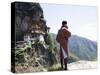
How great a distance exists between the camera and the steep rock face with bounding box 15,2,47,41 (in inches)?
69.4

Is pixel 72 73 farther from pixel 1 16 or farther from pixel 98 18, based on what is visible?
pixel 1 16

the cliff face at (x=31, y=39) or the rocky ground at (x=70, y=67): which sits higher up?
the cliff face at (x=31, y=39)

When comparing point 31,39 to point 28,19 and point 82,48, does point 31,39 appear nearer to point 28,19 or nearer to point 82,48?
point 28,19

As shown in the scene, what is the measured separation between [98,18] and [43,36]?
1.75ft

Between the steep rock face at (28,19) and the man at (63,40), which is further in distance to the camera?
the man at (63,40)

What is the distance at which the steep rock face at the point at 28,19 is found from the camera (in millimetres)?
1763

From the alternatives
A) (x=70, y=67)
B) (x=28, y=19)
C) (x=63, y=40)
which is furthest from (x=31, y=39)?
(x=70, y=67)

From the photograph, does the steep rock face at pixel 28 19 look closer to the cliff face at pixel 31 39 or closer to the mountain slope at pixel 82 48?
the cliff face at pixel 31 39

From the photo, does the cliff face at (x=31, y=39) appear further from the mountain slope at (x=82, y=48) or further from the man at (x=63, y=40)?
the mountain slope at (x=82, y=48)

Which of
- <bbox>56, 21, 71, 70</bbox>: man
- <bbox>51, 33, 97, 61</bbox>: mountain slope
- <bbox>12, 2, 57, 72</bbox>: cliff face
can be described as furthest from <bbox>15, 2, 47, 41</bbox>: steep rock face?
<bbox>51, 33, 97, 61</bbox>: mountain slope

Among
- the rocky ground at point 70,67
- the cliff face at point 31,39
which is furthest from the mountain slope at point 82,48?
the cliff face at point 31,39

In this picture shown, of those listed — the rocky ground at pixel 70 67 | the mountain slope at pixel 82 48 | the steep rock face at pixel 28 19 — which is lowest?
the rocky ground at pixel 70 67

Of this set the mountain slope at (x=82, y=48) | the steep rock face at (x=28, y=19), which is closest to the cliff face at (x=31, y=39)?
the steep rock face at (x=28, y=19)

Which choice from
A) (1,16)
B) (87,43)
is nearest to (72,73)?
(87,43)
